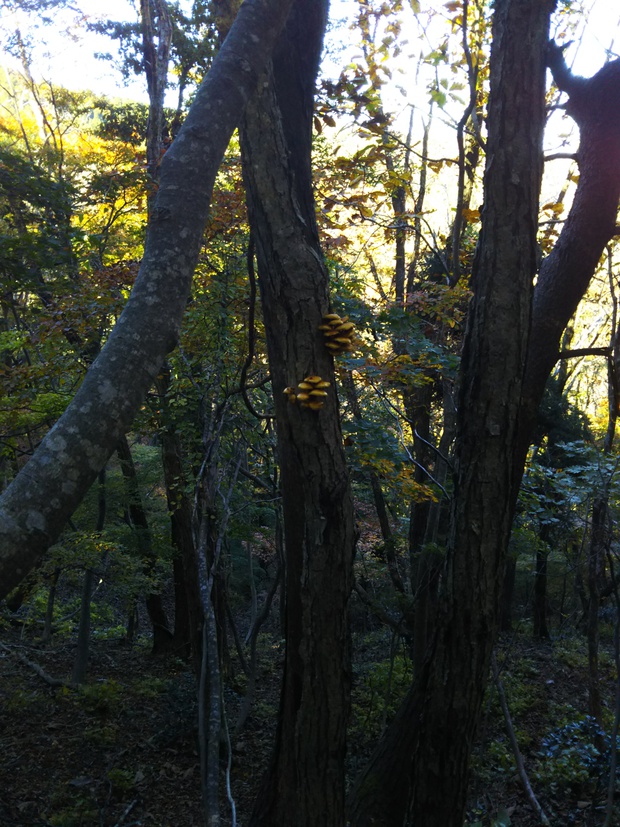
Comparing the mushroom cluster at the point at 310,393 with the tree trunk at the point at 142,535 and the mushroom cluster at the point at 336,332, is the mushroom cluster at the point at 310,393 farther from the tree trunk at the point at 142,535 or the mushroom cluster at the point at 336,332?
the tree trunk at the point at 142,535

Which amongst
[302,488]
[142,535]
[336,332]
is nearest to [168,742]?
[142,535]

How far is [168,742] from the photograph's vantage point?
735 cm

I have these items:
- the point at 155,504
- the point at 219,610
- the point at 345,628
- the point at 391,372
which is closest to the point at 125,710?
the point at 219,610

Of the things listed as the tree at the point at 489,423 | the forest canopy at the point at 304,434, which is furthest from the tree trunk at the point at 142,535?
the tree at the point at 489,423

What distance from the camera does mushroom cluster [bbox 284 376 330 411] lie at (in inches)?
100

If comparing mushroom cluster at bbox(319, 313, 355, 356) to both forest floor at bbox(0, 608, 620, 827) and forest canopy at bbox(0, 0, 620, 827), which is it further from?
forest floor at bbox(0, 608, 620, 827)

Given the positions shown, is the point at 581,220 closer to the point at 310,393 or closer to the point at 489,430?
the point at 489,430

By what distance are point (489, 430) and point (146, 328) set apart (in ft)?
7.15

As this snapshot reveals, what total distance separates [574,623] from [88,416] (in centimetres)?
1440

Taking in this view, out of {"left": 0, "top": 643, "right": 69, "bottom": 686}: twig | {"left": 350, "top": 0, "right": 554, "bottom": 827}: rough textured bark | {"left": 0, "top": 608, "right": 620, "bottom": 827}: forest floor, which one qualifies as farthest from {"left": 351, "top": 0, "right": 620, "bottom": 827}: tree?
{"left": 0, "top": 643, "right": 69, "bottom": 686}: twig

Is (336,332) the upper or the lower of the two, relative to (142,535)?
upper

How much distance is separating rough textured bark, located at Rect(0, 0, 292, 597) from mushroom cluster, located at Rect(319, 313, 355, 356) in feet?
3.29

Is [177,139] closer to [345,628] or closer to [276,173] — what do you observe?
[276,173]

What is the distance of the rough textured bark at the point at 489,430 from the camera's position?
310 cm
